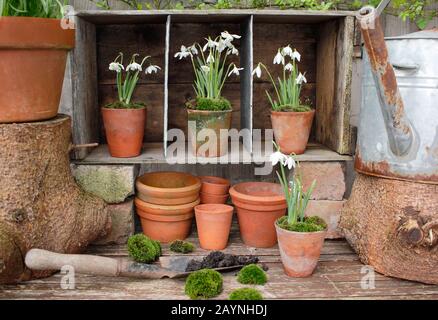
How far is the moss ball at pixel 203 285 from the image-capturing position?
1.87 metres

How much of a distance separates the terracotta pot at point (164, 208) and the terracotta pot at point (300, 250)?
0.52 m

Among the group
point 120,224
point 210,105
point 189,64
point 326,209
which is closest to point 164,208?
point 120,224

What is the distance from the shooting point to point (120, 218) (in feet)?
7.89

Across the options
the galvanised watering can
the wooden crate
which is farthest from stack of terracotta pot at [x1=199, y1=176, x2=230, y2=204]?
the galvanised watering can

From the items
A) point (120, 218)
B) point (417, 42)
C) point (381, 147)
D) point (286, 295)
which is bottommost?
point (286, 295)

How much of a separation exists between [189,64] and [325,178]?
98 centimetres

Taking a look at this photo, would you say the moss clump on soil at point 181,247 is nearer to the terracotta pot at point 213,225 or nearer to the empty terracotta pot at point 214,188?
the terracotta pot at point 213,225

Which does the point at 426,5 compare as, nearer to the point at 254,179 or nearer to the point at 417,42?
the point at 417,42

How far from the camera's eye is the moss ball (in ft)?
6.14

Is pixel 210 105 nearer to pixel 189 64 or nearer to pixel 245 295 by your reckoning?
pixel 189 64

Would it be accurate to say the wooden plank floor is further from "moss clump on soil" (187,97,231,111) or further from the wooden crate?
"moss clump on soil" (187,97,231,111)

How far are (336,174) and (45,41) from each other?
4.66 ft
